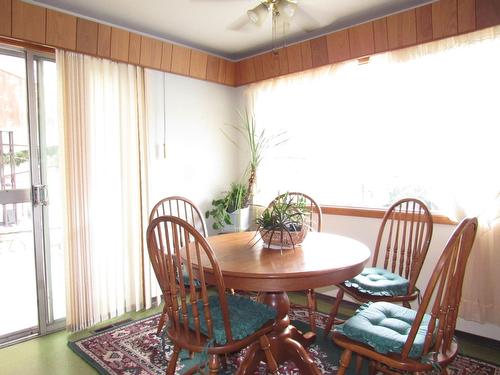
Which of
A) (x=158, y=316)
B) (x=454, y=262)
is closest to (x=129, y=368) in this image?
(x=158, y=316)

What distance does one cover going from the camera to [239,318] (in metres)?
1.67

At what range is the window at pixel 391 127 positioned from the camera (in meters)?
2.35

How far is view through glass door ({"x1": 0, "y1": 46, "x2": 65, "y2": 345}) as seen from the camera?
2.48 m

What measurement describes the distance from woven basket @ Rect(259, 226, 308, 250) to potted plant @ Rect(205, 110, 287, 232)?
54.4 inches

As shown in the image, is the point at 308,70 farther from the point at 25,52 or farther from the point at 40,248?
the point at 40,248

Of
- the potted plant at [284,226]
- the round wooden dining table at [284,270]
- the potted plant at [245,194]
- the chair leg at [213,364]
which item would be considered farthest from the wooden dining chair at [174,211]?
the chair leg at [213,364]

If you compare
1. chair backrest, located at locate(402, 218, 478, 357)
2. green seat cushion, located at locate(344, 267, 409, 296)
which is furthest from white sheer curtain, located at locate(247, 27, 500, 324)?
chair backrest, located at locate(402, 218, 478, 357)

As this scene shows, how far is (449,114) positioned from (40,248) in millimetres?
3002

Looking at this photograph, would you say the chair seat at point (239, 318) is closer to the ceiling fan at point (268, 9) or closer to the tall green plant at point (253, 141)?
the ceiling fan at point (268, 9)

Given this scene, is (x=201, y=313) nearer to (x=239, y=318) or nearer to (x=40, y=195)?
(x=239, y=318)

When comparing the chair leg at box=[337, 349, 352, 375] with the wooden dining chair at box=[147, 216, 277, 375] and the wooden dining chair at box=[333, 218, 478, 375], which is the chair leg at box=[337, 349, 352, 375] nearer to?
the wooden dining chair at box=[333, 218, 478, 375]

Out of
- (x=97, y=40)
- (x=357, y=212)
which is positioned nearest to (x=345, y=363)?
(x=357, y=212)

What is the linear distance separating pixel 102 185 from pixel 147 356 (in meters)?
1.29

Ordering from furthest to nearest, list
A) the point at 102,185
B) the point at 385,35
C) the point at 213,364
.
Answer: the point at 102,185 < the point at 385,35 < the point at 213,364
